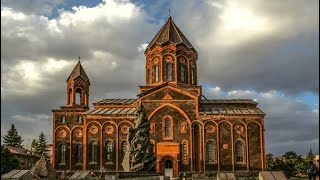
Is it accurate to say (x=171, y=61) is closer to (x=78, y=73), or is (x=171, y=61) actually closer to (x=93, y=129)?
(x=78, y=73)

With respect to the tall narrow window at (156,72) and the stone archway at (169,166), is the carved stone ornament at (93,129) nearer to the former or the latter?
the stone archway at (169,166)

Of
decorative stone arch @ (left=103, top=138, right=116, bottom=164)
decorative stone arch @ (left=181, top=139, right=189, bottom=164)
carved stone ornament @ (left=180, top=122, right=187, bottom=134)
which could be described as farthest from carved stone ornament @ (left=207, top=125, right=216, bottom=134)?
decorative stone arch @ (left=103, top=138, right=116, bottom=164)

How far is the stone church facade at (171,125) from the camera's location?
38500 mm

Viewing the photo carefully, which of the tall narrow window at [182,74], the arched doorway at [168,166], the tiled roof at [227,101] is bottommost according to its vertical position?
the arched doorway at [168,166]

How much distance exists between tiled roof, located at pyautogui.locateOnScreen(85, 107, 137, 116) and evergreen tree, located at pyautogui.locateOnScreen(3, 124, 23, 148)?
119ft

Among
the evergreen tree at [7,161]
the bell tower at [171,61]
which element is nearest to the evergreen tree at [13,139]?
the evergreen tree at [7,161]

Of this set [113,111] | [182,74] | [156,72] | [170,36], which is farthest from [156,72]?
[113,111]

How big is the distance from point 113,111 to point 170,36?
9709 mm

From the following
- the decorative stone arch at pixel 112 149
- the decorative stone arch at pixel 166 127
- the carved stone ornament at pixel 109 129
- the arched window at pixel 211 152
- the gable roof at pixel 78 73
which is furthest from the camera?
the gable roof at pixel 78 73

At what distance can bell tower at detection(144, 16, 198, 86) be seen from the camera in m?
41.8

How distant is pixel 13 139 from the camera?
240 ft

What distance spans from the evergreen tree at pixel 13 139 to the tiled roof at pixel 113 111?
36.4 meters

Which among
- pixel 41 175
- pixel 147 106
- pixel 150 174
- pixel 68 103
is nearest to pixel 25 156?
pixel 68 103

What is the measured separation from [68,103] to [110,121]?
20.9 ft
